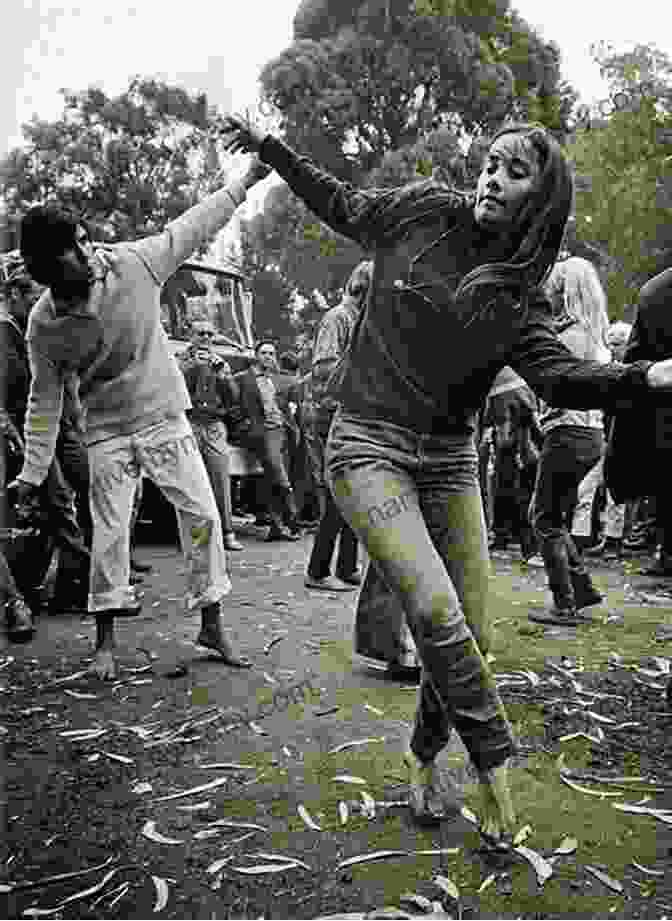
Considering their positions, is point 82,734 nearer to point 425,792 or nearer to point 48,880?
point 48,880

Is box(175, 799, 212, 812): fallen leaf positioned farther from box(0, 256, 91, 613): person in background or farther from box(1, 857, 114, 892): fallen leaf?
box(0, 256, 91, 613): person in background

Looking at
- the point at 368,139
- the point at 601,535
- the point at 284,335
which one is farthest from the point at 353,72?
the point at 601,535

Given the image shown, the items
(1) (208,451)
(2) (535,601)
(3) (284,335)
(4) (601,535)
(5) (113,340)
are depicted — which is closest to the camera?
(5) (113,340)

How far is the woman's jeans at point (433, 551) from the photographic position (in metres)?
2.66

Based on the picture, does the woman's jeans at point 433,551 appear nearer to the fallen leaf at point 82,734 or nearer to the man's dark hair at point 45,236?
the fallen leaf at point 82,734

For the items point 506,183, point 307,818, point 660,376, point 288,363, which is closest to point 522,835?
point 307,818

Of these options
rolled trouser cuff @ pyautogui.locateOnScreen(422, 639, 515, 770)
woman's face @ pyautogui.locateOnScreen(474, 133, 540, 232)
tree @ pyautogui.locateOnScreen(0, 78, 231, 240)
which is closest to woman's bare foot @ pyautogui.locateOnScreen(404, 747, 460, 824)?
rolled trouser cuff @ pyautogui.locateOnScreen(422, 639, 515, 770)

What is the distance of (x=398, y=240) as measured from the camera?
9.40 feet

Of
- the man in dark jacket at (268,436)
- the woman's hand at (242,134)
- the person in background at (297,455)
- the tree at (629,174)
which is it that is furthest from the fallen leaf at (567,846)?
the tree at (629,174)

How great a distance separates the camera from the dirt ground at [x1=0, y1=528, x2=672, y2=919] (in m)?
2.62

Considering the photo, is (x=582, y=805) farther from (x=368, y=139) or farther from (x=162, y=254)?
(x=368, y=139)

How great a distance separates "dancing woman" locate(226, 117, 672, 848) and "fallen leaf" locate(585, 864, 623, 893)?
0.88 ft

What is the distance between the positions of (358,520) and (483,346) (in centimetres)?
64

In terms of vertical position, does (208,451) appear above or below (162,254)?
below
